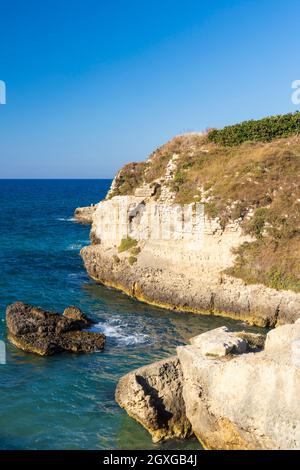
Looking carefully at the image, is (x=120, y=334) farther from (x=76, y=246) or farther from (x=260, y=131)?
(x=76, y=246)

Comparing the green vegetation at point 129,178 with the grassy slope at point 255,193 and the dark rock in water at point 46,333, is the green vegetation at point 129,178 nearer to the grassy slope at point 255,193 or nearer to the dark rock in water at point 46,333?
the grassy slope at point 255,193

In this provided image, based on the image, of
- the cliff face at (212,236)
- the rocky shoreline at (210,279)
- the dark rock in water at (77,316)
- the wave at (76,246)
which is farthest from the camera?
the wave at (76,246)

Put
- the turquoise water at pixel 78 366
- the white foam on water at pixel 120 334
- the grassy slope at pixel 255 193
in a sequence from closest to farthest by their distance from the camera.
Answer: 1. the turquoise water at pixel 78 366
2. the white foam on water at pixel 120 334
3. the grassy slope at pixel 255 193

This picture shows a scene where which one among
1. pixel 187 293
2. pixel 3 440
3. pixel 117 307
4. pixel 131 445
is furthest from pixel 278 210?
pixel 3 440

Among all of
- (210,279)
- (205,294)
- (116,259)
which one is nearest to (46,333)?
(205,294)

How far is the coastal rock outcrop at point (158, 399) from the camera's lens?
51.6 feet

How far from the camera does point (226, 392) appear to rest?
538 inches

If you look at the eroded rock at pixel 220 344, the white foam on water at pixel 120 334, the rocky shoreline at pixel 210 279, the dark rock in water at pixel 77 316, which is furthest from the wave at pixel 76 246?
the eroded rock at pixel 220 344

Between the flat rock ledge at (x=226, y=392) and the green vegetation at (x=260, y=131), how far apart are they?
97.5ft

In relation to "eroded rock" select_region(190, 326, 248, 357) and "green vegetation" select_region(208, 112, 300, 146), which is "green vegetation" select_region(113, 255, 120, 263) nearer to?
"green vegetation" select_region(208, 112, 300, 146)

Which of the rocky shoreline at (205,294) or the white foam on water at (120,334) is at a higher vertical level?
the rocky shoreline at (205,294)

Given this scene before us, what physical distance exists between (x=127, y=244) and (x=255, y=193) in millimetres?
10448

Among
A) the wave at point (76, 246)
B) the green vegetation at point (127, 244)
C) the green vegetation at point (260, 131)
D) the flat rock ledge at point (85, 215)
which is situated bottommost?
the wave at point (76, 246)

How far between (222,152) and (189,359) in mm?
28393
